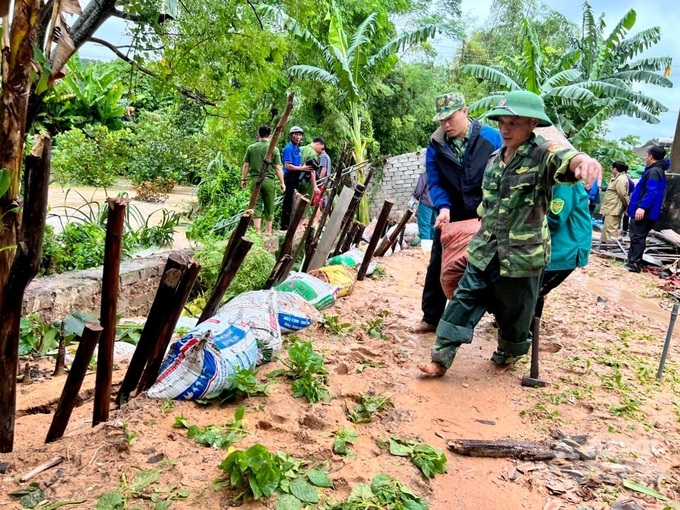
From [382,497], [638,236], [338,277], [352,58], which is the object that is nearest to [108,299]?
[382,497]

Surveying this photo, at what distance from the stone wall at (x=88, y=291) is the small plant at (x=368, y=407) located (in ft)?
8.46

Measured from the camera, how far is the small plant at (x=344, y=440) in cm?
235

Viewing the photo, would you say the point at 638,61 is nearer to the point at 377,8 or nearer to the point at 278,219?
the point at 377,8

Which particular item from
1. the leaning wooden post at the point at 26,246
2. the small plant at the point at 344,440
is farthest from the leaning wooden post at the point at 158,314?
the small plant at the point at 344,440

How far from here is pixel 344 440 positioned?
242 cm

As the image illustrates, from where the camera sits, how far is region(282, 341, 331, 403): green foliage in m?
2.79

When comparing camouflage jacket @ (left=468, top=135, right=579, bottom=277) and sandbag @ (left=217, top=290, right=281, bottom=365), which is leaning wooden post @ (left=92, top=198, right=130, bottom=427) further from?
camouflage jacket @ (left=468, top=135, right=579, bottom=277)

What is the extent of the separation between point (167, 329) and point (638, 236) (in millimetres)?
8393

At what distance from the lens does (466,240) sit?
3689 mm

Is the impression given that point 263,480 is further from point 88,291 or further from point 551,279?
point 88,291

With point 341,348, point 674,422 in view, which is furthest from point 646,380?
point 341,348

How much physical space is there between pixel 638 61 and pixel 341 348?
14.7m

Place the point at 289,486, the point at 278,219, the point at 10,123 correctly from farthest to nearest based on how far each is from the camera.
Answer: the point at 278,219 → the point at 289,486 → the point at 10,123

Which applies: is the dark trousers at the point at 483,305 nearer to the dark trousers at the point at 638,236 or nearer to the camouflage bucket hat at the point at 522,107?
the camouflage bucket hat at the point at 522,107
